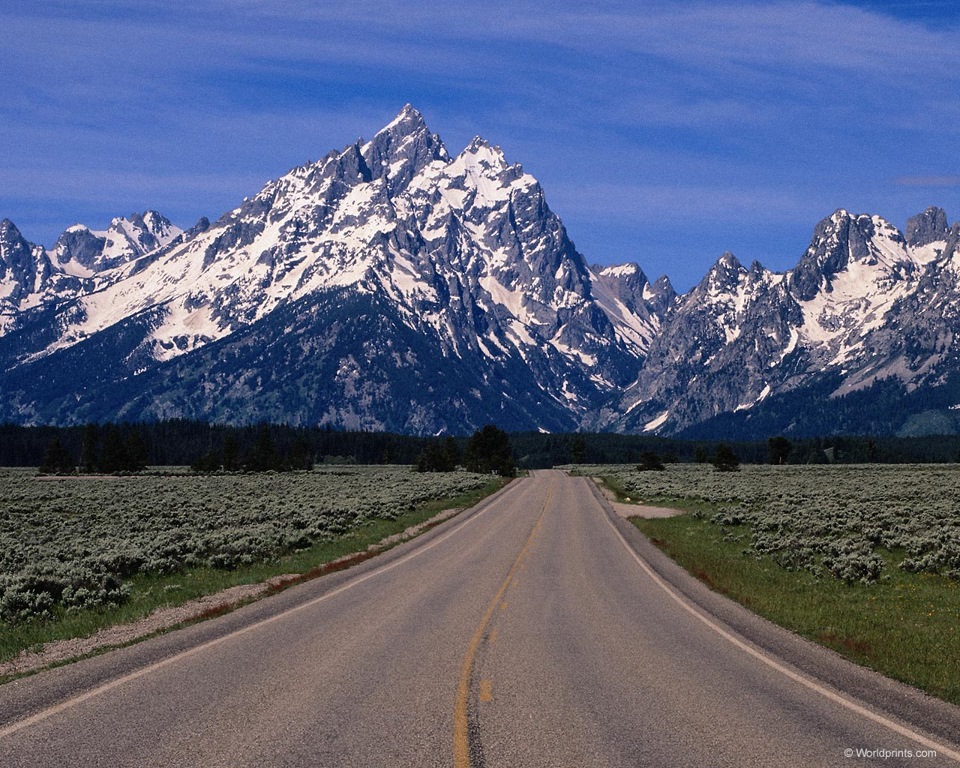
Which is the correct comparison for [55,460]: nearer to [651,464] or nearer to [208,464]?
[208,464]

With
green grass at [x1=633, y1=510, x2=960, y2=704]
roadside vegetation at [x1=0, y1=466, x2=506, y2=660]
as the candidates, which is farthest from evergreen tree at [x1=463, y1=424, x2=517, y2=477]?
green grass at [x1=633, y1=510, x2=960, y2=704]

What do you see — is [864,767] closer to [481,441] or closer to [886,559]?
[886,559]

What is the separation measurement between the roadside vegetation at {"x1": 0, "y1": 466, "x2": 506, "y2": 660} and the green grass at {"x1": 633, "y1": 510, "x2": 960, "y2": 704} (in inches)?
536

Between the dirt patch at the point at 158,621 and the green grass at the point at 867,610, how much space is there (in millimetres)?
11822

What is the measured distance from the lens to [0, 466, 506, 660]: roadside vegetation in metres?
21.3

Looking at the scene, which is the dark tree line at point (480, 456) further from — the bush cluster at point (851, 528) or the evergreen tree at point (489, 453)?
the bush cluster at point (851, 528)

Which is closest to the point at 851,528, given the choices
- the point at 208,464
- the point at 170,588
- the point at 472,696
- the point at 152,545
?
the point at 170,588

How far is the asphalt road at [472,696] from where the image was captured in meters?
10.4

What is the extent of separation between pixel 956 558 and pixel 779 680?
1500 cm

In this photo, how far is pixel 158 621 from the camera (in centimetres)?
2028

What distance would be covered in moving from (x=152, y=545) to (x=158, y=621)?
38.4 feet

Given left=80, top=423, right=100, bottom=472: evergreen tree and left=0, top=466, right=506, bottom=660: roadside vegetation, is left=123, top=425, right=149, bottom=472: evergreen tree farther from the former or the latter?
left=0, top=466, right=506, bottom=660: roadside vegetation

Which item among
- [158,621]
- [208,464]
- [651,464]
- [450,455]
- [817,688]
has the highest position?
[450,455]

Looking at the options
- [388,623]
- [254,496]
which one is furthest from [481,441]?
[388,623]
